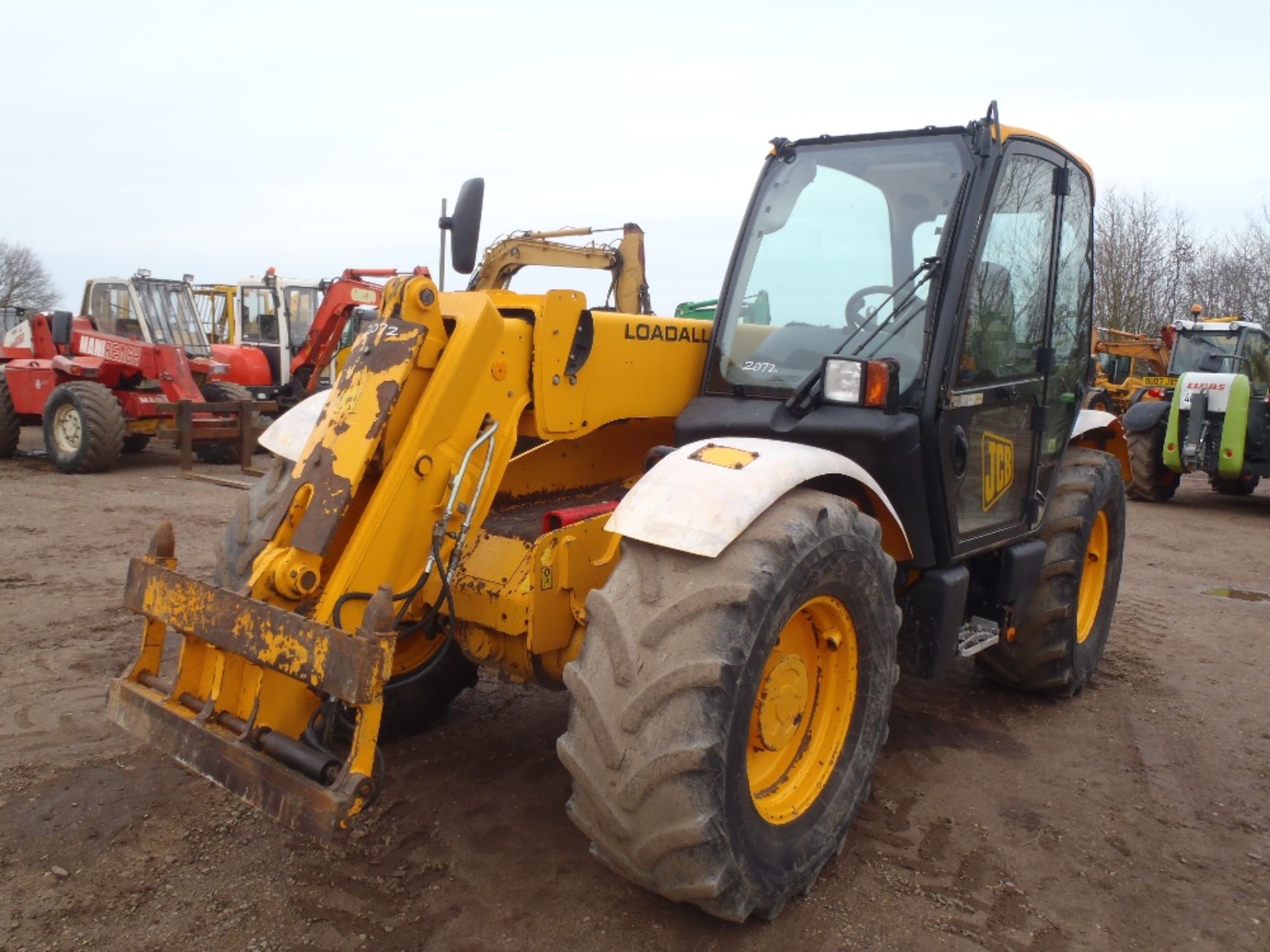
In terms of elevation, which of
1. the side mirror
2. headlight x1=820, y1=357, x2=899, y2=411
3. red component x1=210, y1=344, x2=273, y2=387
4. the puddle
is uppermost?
the side mirror

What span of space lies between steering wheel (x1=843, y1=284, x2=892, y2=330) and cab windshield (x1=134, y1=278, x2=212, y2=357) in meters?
12.6

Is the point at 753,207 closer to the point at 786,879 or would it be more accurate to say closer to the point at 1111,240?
the point at 786,879

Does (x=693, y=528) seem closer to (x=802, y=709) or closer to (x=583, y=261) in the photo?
(x=802, y=709)

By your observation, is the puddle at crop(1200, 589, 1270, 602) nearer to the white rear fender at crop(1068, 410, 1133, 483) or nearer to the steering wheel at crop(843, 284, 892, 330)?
the white rear fender at crop(1068, 410, 1133, 483)

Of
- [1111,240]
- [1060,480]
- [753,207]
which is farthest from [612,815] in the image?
[1111,240]

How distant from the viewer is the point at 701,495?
2705mm

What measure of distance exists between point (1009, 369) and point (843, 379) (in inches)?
42.5

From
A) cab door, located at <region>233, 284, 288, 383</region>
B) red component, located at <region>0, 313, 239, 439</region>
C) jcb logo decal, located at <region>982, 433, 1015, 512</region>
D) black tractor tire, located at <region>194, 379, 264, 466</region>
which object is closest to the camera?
jcb logo decal, located at <region>982, 433, 1015, 512</region>

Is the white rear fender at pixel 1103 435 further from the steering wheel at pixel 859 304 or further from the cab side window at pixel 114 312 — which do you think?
the cab side window at pixel 114 312

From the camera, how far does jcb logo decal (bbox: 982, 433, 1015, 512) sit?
3938 mm

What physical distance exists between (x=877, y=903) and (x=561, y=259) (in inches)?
136

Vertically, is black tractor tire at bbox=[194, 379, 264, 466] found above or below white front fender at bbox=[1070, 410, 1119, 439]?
below

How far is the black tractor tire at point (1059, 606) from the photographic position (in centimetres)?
457

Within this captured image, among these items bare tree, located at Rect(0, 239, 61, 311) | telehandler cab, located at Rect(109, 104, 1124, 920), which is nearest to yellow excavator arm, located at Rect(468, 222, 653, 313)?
telehandler cab, located at Rect(109, 104, 1124, 920)
